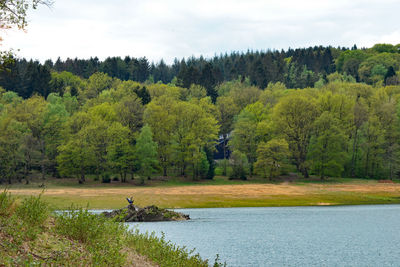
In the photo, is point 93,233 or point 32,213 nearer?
point 32,213

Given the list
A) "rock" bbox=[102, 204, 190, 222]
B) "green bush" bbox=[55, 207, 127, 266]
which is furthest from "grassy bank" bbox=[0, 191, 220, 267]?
"rock" bbox=[102, 204, 190, 222]

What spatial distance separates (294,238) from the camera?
41594 mm

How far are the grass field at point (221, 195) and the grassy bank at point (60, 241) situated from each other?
166ft

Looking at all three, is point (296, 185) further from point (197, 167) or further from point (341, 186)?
point (197, 167)

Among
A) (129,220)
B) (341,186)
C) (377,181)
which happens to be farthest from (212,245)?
(377,181)

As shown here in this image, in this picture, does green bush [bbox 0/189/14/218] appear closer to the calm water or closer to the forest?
the calm water

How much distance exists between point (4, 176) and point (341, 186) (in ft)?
250

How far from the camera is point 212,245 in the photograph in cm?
3753

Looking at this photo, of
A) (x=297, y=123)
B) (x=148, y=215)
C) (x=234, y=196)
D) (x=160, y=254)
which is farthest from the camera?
(x=297, y=123)

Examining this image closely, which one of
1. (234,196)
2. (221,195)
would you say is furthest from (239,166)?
(234,196)

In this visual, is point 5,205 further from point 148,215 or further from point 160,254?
point 148,215

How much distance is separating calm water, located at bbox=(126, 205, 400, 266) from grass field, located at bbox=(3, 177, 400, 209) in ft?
60.1

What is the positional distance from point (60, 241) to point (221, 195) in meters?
71.8

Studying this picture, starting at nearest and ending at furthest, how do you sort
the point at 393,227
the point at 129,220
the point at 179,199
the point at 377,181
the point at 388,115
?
1. the point at 393,227
2. the point at 129,220
3. the point at 179,199
4. the point at 377,181
5. the point at 388,115
